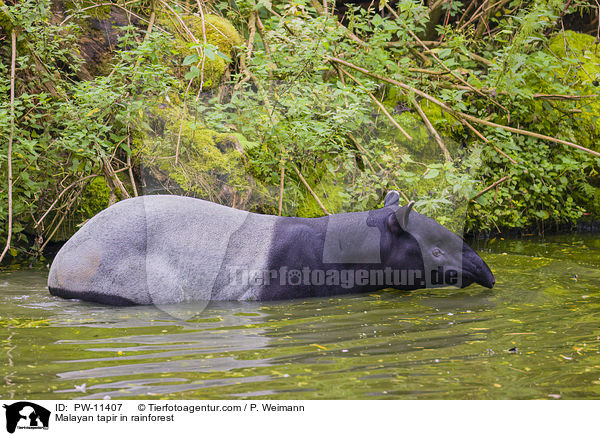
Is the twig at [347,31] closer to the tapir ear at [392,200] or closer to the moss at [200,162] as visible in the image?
the moss at [200,162]

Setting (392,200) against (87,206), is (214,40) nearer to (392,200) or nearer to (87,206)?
(87,206)

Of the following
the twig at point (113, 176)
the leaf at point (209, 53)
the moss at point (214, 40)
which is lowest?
the twig at point (113, 176)

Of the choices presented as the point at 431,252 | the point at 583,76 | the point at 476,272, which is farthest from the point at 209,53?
the point at 583,76

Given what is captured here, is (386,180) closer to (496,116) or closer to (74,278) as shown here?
(496,116)

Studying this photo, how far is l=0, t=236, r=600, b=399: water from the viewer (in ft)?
10.3


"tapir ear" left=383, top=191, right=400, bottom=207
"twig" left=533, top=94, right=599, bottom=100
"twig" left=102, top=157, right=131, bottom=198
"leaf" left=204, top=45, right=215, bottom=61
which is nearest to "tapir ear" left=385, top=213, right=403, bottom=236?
"tapir ear" left=383, top=191, right=400, bottom=207

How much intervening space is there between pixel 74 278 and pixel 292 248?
6.66ft

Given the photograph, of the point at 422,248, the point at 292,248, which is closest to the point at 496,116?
the point at 422,248

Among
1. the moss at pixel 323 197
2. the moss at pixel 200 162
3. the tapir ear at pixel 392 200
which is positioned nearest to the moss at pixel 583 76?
the moss at pixel 323 197

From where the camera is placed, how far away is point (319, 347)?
12.8 ft

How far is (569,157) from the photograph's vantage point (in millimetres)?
9703
